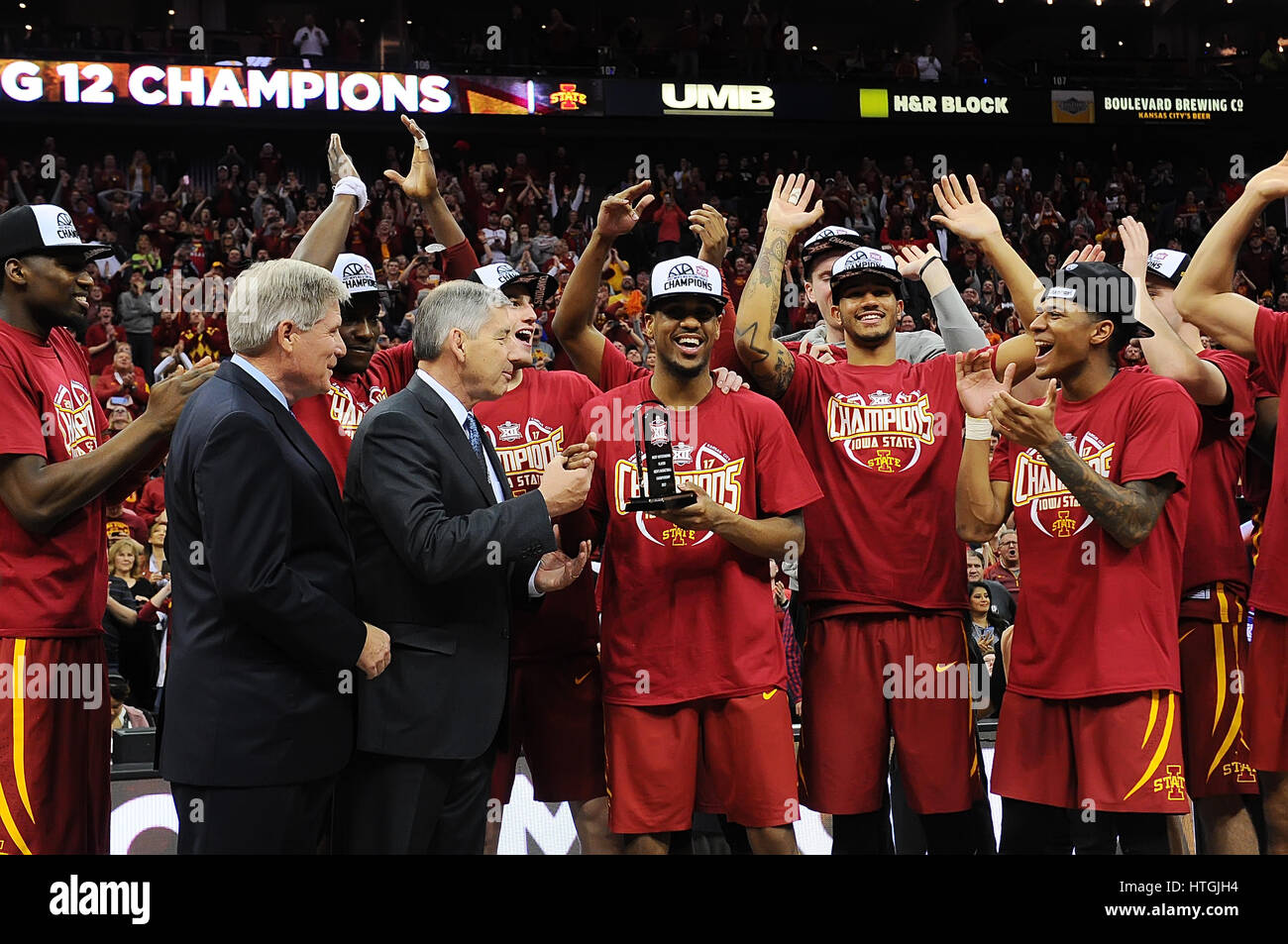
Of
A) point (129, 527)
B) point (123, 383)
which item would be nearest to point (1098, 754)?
point (129, 527)

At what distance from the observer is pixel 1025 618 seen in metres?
3.72

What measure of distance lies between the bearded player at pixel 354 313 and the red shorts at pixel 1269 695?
289cm

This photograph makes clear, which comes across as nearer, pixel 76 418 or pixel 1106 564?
pixel 1106 564

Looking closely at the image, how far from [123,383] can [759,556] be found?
8655 millimetres

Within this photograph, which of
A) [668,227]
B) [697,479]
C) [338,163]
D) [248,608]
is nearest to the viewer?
[248,608]

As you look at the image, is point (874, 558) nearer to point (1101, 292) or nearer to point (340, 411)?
point (1101, 292)

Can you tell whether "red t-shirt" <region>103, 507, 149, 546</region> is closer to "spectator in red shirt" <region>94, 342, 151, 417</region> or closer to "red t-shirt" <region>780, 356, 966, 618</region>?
"spectator in red shirt" <region>94, 342, 151, 417</region>

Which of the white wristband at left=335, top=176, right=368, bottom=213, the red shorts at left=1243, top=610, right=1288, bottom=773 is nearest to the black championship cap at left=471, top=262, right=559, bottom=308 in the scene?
the white wristband at left=335, top=176, right=368, bottom=213

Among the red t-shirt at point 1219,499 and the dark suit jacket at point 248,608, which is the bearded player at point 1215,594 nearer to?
the red t-shirt at point 1219,499

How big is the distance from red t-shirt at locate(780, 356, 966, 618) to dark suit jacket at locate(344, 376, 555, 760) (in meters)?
1.25

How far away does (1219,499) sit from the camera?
4.04m

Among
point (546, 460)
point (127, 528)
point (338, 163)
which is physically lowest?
point (127, 528)

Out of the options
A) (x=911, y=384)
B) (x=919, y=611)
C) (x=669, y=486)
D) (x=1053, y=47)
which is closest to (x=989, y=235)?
(x=911, y=384)

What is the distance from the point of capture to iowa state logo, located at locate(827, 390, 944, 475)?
4.01m
